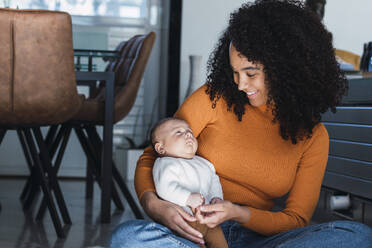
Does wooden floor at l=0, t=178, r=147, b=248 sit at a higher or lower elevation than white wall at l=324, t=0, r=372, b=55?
lower

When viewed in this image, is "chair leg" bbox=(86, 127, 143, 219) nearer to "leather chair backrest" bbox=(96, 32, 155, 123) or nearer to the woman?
"leather chair backrest" bbox=(96, 32, 155, 123)

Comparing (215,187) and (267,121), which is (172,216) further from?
(267,121)

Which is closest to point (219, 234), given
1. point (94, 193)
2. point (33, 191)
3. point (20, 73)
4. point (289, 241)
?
point (289, 241)

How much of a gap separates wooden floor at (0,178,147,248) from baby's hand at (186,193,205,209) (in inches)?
39.4

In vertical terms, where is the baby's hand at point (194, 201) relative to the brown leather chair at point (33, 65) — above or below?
below

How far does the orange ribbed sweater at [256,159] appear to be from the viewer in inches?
55.8

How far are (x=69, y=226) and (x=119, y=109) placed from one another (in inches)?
27.6

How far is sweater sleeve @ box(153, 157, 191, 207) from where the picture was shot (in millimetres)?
1267

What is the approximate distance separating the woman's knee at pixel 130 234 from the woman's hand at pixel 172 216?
0.04 meters

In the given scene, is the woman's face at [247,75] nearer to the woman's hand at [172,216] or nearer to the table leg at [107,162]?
the woman's hand at [172,216]

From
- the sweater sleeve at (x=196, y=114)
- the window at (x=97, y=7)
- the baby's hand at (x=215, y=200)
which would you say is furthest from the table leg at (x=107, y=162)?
the window at (x=97, y=7)

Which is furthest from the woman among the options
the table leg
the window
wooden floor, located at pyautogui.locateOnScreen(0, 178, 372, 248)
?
the window

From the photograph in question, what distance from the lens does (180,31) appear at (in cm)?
421

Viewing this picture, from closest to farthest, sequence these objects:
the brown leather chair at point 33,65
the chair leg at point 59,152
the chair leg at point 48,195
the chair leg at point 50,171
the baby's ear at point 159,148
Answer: the baby's ear at point 159,148 → the brown leather chair at point 33,65 → the chair leg at point 48,195 → the chair leg at point 50,171 → the chair leg at point 59,152
